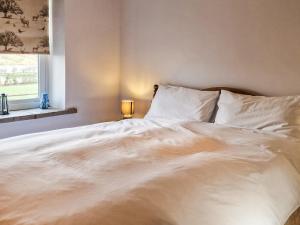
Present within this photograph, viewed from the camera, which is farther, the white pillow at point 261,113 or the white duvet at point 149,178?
the white pillow at point 261,113

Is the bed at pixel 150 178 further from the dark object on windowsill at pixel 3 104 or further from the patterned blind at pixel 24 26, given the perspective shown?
the patterned blind at pixel 24 26

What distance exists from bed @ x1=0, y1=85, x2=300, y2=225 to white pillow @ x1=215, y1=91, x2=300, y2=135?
11 centimetres

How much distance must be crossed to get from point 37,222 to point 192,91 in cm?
210

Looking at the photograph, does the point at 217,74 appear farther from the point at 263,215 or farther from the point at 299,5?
the point at 263,215

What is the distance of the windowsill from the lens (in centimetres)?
289

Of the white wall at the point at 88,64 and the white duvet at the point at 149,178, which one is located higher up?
the white wall at the point at 88,64

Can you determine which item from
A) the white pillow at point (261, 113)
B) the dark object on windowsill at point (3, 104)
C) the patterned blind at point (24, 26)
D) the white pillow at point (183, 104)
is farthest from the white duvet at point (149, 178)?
the patterned blind at point (24, 26)

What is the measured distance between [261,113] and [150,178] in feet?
4.32

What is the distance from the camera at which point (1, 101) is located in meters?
2.98

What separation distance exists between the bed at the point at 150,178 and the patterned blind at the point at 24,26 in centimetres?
106

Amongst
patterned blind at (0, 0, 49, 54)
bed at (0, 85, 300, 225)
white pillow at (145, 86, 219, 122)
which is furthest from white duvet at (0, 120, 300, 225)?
patterned blind at (0, 0, 49, 54)

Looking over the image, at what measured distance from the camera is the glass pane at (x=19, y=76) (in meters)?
3.08

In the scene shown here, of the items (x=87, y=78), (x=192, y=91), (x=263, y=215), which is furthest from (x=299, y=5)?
(x=87, y=78)

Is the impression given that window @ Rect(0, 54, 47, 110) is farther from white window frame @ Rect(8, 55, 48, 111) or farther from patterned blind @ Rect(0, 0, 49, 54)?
patterned blind @ Rect(0, 0, 49, 54)
